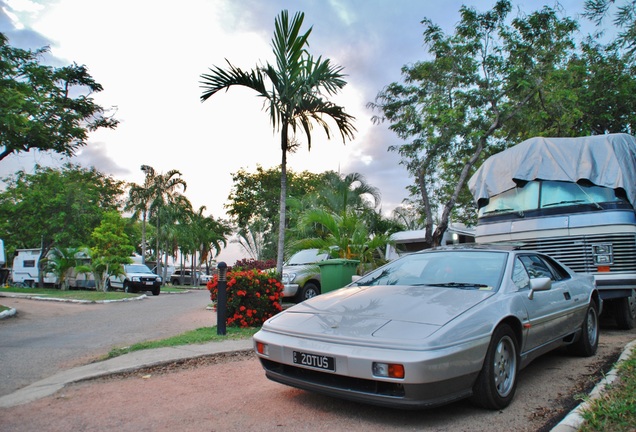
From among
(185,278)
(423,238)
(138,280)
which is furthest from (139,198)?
(423,238)

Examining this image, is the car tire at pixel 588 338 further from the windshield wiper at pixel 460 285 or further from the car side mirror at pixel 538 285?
the windshield wiper at pixel 460 285

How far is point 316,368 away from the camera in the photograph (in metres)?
3.49

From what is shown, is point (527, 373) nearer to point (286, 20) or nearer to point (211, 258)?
point (286, 20)

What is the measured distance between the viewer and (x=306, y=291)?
12.1 meters

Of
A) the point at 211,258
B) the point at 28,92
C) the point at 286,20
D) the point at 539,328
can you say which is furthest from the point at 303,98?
the point at 211,258

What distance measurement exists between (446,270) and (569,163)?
5014mm

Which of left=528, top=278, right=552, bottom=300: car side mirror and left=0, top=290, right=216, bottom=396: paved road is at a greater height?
left=528, top=278, right=552, bottom=300: car side mirror

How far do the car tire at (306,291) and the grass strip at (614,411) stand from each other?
8.54 m

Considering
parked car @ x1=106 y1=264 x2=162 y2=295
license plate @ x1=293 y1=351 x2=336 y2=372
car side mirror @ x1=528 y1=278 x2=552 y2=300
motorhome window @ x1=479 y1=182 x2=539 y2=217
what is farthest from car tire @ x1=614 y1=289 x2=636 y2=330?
parked car @ x1=106 y1=264 x2=162 y2=295

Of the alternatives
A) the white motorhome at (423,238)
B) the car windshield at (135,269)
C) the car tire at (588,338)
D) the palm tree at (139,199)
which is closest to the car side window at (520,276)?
the car tire at (588,338)

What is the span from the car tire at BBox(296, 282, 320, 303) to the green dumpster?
2.86m

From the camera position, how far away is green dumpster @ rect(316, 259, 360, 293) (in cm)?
893

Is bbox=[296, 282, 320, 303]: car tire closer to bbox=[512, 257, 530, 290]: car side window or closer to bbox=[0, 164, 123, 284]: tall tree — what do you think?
bbox=[512, 257, 530, 290]: car side window

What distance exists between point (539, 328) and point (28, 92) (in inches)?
584
